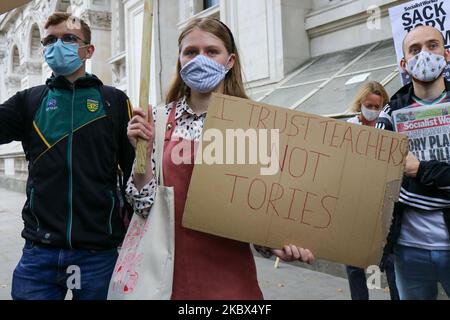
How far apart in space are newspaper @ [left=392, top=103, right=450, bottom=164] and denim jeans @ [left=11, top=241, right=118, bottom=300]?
1.56 meters

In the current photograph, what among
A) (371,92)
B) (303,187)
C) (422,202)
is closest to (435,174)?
(422,202)

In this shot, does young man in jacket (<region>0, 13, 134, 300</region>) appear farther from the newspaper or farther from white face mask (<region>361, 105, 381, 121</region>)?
white face mask (<region>361, 105, 381, 121</region>)

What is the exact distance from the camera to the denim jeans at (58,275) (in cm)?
193

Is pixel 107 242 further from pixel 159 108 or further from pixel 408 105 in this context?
pixel 408 105

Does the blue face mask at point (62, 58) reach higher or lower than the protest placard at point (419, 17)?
lower

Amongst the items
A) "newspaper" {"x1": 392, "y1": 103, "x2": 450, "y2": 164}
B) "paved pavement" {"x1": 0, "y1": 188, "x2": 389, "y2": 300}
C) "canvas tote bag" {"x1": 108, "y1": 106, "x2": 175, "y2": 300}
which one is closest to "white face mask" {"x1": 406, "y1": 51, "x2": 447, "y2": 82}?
"newspaper" {"x1": 392, "y1": 103, "x2": 450, "y2": 164}

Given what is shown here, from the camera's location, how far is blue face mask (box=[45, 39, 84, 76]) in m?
2.11

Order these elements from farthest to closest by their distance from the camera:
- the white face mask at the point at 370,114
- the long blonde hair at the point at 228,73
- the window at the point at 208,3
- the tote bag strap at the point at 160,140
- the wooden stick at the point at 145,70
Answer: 1. the window at the point at 208,3
2. the white face mask at the point at 370,114
3. the long blonde hair at the point at 228,73
4. the tote bag strap at the point at 160,140
5. the wooden stick at the point at 145,70

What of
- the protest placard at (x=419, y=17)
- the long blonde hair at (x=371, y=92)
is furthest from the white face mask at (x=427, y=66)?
the long blonde hair at (x=371, y=92)

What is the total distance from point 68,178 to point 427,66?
68.9 inches

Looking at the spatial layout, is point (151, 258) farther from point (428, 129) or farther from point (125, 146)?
point (428, 129)

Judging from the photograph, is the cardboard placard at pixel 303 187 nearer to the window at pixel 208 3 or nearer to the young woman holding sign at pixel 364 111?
the young woman holding sign at pixel 364 111

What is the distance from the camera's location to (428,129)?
2080mm


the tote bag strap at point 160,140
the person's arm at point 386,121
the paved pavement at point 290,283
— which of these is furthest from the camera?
the paved pavement at point 290,283
